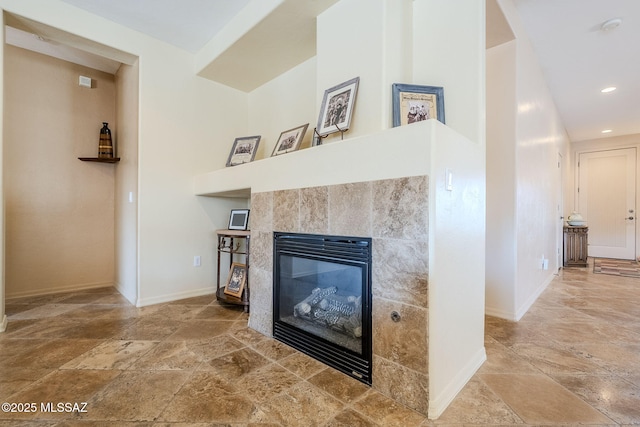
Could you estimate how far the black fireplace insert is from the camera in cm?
163

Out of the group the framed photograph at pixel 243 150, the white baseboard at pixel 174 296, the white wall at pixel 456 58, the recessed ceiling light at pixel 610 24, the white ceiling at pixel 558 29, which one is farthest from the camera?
the framed photograph at pixel 243 150

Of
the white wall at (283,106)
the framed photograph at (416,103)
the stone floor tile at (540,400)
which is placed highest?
the white wall at (283,106)

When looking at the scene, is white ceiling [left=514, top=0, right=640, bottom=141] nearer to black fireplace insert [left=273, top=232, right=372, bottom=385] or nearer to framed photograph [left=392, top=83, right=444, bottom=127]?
framed photograph [left=392, top=83, right=444, bottom=127]

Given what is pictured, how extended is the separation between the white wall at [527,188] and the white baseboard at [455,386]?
1.00 metres

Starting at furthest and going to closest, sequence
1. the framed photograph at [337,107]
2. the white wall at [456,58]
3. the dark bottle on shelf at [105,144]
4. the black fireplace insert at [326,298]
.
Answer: the dark bottle on shelf at [105,144], the framed photograph at [337,107], the white wall at [456,58], the black fireplace insert at [326,298]

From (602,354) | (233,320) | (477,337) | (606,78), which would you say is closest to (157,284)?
(233,320)

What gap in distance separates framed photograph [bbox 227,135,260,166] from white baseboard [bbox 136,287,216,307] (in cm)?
151

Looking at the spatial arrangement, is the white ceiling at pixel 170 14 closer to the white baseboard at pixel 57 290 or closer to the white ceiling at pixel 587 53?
the white ceiling at pixel 587 53

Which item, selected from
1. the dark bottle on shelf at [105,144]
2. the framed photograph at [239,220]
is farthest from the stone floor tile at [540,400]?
the dark bottle on shelf at [105,144]

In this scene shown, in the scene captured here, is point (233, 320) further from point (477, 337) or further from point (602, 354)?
point (602, 354)

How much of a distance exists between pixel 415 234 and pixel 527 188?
225cm

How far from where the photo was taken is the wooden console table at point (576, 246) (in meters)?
5.31

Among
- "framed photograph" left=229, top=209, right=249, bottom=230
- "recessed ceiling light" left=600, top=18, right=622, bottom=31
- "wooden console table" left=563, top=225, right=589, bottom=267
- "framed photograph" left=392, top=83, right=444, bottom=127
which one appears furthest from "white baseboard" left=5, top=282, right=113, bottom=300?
"wooden console table" left=563, top=225, right=589, bottom=267

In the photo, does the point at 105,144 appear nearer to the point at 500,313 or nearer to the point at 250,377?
the point at 250,377
